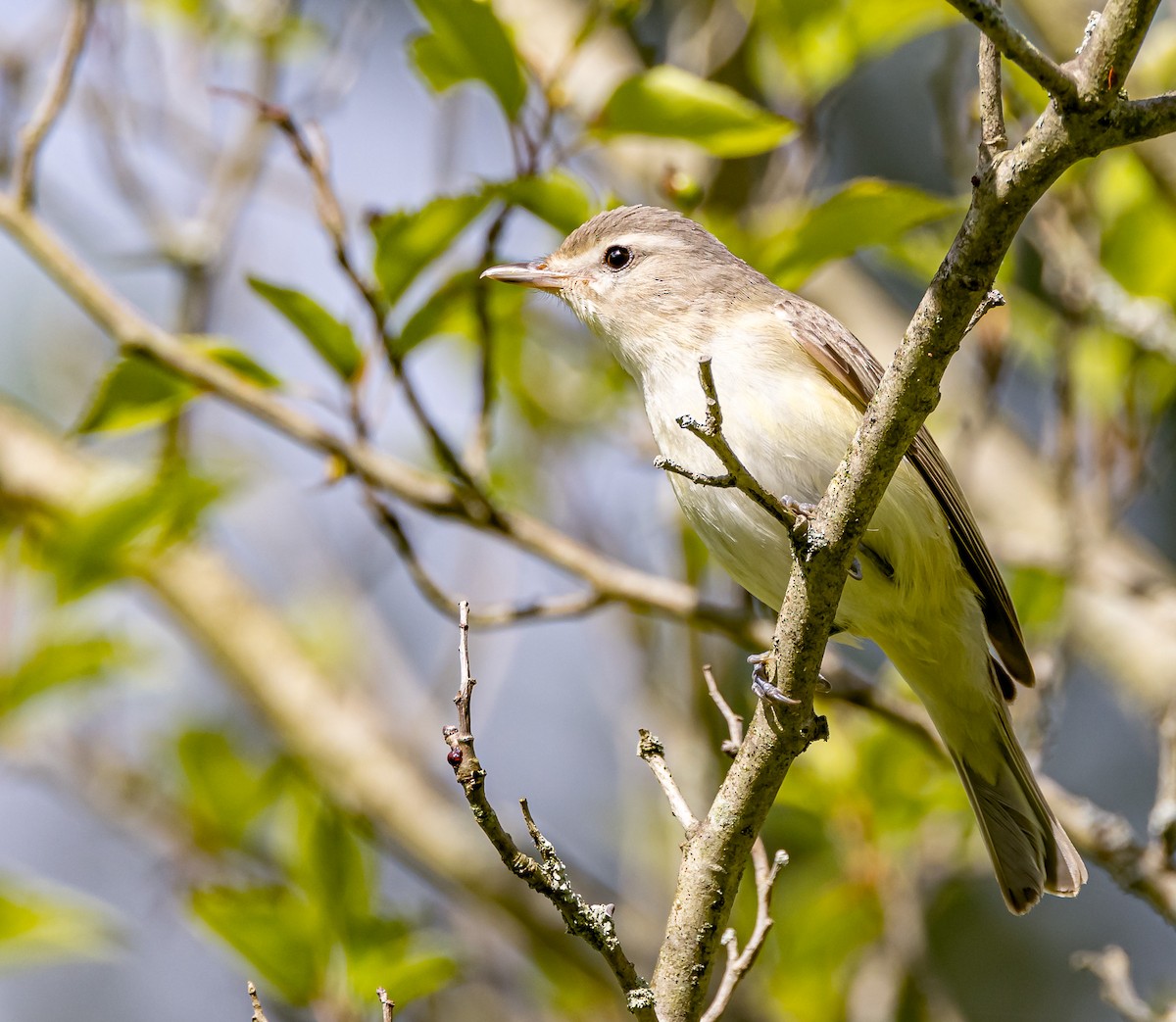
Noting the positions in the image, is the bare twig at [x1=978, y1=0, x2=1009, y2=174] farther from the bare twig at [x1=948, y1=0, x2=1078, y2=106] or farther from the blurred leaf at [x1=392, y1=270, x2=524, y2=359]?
the blurred leaf at [x1=392, y1=270, x2=524, y2=359]

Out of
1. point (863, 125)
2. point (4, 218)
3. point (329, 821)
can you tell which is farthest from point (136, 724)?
point (863, 125)

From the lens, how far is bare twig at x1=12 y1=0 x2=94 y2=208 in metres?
3.06

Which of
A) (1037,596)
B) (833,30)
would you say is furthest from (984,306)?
(1037,596)

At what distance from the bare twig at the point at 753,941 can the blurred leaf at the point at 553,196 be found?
1.44 meters

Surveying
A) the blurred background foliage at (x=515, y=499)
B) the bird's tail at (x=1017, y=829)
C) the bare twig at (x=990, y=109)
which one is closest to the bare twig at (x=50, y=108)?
the blurred background foliage at (x=515, y=499)

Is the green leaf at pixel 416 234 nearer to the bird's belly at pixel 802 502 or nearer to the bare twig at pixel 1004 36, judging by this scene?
the bird's belly at pixel 802 502

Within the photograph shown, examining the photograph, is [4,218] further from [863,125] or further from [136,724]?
[863,125]

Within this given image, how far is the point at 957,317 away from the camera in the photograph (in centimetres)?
200

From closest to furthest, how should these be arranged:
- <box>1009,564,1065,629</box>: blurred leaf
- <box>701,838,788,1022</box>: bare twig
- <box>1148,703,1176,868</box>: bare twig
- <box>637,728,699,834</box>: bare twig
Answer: <box>701,838,788,1022</box>: bare twig
<box>637,728,699,834</box>: bare twig
<box>1148,703,1176,868</box>: bare twig
<box>1009,564,1065,629</box>: blurred leaf

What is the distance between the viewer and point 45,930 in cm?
343

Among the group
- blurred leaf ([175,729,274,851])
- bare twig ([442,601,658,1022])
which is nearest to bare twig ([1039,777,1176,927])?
bare twig ([442,601,658,1022])

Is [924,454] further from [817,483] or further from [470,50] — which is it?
[470,50]

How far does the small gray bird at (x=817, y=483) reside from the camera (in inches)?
119

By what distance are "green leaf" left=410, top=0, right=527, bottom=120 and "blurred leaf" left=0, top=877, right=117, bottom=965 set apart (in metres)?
2.27
